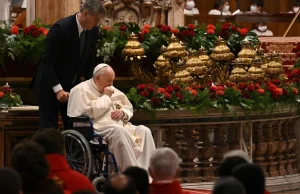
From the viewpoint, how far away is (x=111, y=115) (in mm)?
10586

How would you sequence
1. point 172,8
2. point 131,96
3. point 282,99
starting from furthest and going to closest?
point 172,8 < point 282,99 < point 131,96

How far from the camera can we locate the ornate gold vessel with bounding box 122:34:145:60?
12.8 metres

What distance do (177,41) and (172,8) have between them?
2665mm

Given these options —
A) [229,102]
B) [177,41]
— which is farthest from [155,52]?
[229,102]

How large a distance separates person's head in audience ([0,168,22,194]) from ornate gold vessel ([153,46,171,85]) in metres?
7.08

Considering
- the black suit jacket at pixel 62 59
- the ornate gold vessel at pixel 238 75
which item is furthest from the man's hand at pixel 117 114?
the ornate gold vessel at pixel 238 75

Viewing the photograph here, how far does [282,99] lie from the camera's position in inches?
501

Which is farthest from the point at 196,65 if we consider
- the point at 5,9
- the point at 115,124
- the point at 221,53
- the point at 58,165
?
the point at 5,9

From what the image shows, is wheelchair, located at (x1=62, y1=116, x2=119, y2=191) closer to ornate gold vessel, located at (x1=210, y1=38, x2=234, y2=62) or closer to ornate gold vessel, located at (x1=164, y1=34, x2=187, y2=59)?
ornate gold vessel, located at (x1=164, y1=34, x2=187, y2=59)

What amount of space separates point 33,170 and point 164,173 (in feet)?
2.96

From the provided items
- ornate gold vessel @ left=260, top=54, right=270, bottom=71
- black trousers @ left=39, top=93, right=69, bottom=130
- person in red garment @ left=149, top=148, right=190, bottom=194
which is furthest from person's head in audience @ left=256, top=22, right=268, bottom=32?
person in red garment @ left=149, top=148, right=190, bottom=194

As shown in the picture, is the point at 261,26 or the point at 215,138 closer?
the point at 215,138

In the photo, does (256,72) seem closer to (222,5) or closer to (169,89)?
(169,89)

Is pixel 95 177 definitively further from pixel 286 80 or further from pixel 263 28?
pixel 263 28
